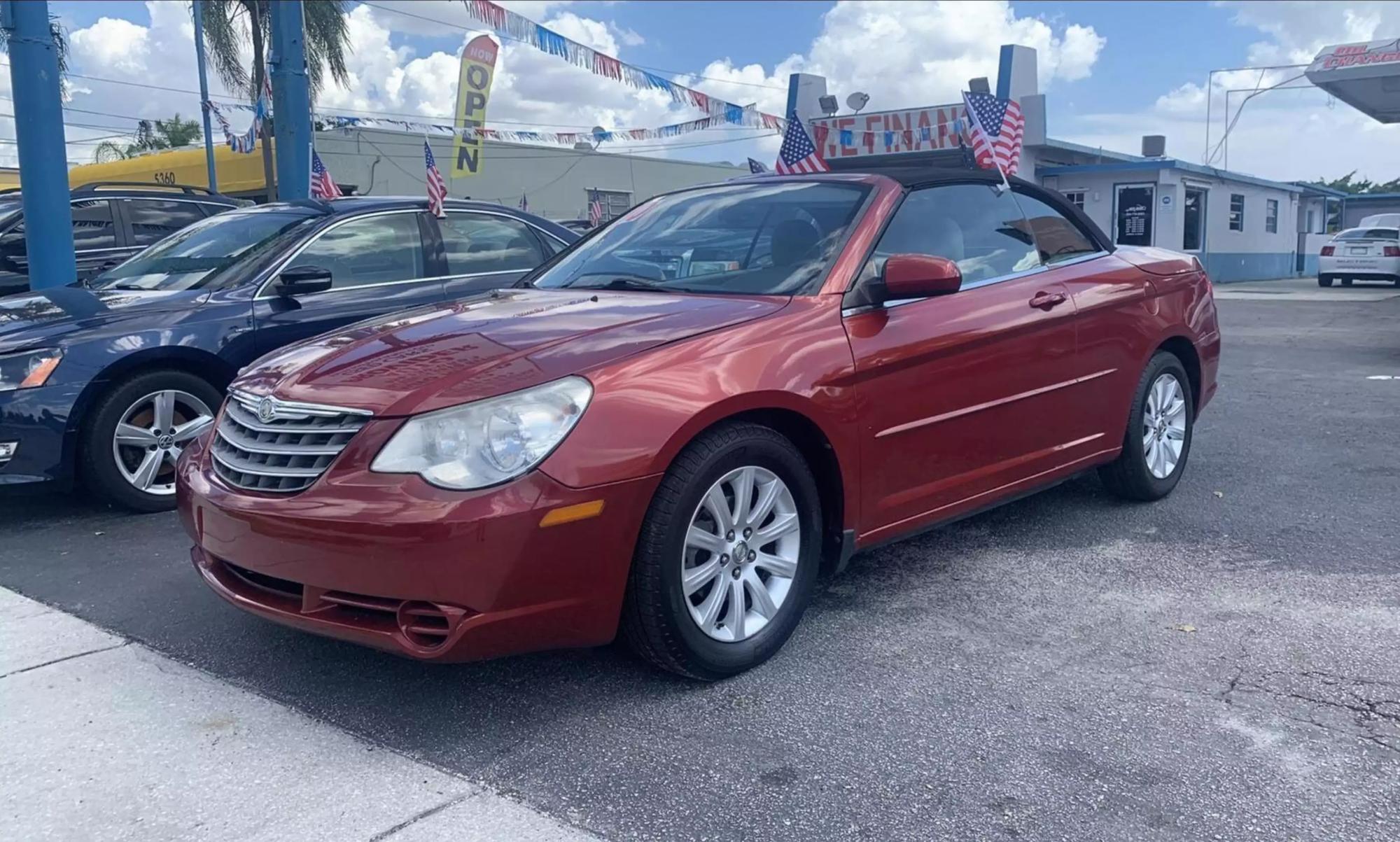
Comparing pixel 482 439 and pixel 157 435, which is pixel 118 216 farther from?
pixel 482 439

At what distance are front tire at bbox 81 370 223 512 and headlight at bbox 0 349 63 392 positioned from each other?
27 cm

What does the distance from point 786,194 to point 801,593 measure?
1597 millimetres

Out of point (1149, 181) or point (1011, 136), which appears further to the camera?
point (1149, 181)

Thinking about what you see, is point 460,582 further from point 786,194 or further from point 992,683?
point 786,194

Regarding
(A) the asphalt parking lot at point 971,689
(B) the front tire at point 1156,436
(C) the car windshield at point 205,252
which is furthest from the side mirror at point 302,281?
(B) the front tire at point 1156,436

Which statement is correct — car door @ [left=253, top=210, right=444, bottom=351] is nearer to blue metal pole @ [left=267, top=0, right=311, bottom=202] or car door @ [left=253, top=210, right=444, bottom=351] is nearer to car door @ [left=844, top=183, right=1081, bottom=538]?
car door @ [left=844, top=183, right=1081, bottom=538]

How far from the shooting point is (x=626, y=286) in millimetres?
4238

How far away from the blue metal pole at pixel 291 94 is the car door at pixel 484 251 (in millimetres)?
5284

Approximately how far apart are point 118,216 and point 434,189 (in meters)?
3.68

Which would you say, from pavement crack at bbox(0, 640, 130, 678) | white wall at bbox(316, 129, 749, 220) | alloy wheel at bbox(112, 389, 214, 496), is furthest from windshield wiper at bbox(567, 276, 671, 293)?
white wall at bbox(316, 129, 749, 220)

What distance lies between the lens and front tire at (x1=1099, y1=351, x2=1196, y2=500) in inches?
202

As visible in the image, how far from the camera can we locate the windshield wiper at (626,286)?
414 cm

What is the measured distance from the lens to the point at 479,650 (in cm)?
300

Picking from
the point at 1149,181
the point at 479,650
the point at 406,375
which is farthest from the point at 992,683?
the point at 1149,181
